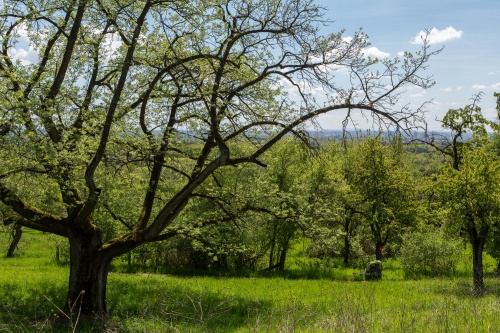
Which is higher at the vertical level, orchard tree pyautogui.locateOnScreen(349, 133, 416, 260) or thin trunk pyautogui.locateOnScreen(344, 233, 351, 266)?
orchard tree pyautogui.locateOnScreen(349, 133, 416, 260)

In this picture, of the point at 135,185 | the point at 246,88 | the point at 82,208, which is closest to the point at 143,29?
the point at 246,88

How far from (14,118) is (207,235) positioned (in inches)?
310

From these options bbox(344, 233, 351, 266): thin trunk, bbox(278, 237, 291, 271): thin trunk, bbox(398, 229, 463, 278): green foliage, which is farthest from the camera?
bbox(344, 233, 351, 266): thin trunk

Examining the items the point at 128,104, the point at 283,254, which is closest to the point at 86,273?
the point at 128,104

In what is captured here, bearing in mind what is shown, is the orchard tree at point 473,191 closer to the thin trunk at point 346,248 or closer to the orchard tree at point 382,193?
the orchard tree at point 382,193

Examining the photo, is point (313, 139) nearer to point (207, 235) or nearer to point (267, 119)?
point (267, 119)

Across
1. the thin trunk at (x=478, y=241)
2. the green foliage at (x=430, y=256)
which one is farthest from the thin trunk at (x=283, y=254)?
the thin trunk at (x=478, y=241)

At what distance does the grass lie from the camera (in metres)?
5.89

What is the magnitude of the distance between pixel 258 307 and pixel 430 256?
15.7 m

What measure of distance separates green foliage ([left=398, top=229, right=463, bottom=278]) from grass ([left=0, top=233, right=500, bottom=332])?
8062 millimetres

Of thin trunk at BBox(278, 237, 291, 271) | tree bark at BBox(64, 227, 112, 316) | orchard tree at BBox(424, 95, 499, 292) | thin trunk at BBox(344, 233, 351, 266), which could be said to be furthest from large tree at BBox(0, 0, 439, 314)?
thin trunk at BBox(344, 233, 351, 266)

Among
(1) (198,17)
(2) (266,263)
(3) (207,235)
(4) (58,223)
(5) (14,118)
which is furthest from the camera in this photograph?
(2) (266,263)

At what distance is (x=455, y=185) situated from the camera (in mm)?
15445

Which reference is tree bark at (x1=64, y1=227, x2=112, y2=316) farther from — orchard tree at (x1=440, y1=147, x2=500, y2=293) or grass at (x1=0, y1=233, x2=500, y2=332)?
orchard tree at (x1=440, y1=147, x2=500, y2=293)
